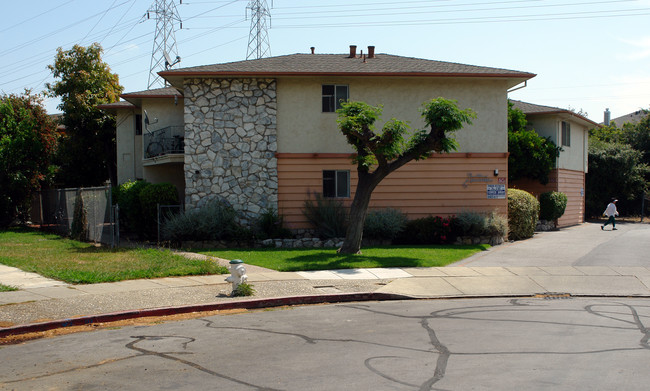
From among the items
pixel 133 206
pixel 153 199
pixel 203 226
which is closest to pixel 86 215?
pixel 133 206

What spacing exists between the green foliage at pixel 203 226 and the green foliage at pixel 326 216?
2475mm

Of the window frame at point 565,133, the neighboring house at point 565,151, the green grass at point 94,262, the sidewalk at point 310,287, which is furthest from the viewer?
the window frame at point 565,133

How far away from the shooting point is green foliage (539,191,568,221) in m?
26.2

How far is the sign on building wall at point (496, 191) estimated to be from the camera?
68.5ft

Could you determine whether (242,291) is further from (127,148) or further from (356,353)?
(127,148)

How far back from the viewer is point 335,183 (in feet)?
67.7

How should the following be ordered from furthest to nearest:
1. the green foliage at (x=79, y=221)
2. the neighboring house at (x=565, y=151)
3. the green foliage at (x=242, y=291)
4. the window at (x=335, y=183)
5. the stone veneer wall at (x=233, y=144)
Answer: the neighboring house at (x=565, y=151) < the green foliage at (x=79, y=221) < the window at (x=335, y=183) < the stone veneer wall at (x=233, y=144) < the green foliage at (x=242, y=291)

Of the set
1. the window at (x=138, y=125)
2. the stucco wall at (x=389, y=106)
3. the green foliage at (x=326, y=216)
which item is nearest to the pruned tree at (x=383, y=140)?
the green foliage at (x=326, y=216)

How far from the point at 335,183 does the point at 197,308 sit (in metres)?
10.8

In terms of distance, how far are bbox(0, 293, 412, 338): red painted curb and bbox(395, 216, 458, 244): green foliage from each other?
8433 mm

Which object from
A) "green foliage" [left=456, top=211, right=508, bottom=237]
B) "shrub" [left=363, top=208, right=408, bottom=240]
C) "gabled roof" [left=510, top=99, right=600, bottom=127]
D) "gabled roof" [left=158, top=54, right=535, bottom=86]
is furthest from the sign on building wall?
"gabled roof" [left=510, top=99, right=600, bottom=127]

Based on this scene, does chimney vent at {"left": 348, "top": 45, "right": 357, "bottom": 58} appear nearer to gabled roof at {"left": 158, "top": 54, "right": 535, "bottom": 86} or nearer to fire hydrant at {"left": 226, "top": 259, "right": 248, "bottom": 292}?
gabled roof at {"left": 158, "top": 54, "right": 535, "bottom": 86}

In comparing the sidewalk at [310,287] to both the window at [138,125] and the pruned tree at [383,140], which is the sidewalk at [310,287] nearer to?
the pruned tree at [383,140]

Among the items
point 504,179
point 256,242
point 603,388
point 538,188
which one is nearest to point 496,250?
point 504,179
